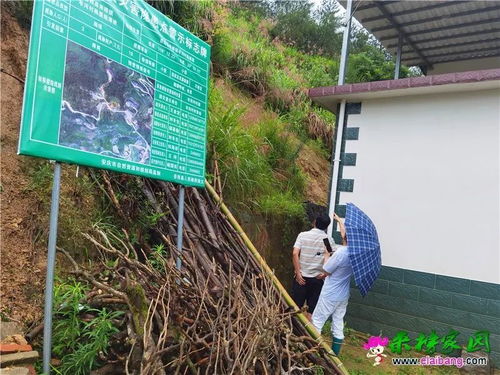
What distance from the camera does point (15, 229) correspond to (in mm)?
2980

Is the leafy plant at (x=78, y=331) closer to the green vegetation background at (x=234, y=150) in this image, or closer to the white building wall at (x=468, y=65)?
the green vegetation background at (x=234, y=150)

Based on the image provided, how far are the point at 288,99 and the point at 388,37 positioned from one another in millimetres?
2295

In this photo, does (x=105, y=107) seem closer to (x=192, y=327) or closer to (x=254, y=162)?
(x=192, y=327)

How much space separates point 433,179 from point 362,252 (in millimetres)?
1598

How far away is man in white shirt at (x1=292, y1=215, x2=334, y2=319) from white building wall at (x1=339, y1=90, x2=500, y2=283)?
1002 millimetres

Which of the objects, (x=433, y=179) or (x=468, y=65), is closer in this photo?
(x=433, y=179)

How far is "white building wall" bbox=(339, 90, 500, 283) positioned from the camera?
4488 millimetres

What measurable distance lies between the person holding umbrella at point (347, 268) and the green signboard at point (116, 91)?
1612 mm

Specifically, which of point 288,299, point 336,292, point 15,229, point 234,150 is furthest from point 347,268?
point 15,229

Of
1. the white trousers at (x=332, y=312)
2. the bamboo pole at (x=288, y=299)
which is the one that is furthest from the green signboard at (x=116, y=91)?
the white trousers at (x=332, y=312)

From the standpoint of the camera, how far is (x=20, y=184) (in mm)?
3229

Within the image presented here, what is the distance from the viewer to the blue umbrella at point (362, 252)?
12.7ft

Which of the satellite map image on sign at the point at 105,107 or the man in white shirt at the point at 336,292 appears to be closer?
the satellite map image on sign at the point at 105,107

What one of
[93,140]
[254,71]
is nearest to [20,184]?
[93,140]
